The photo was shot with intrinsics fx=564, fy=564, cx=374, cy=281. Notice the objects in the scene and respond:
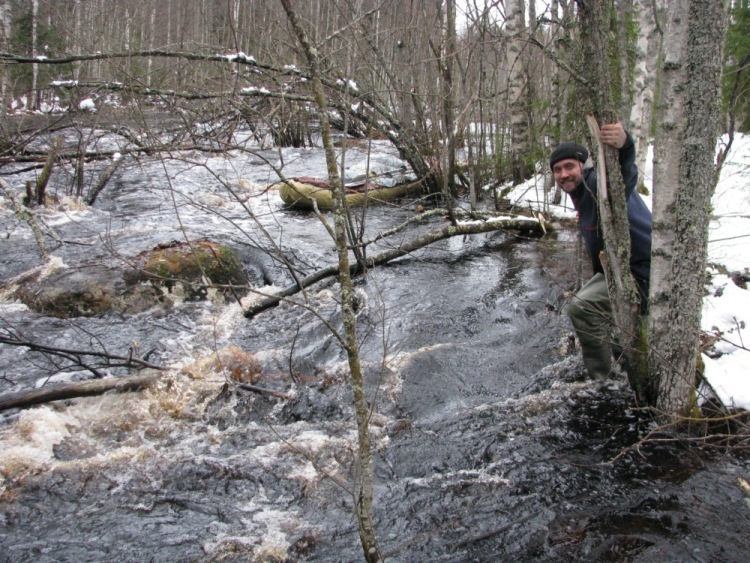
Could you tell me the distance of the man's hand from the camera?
3260 millimetres

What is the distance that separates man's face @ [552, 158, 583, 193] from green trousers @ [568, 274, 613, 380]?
74 centimetres

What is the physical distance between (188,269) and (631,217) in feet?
15.1

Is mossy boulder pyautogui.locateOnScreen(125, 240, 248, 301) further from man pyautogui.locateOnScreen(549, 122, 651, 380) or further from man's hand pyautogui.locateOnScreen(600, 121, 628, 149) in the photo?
man's hand pyautogui.locateOnScreen(600, 121, 628, 149)

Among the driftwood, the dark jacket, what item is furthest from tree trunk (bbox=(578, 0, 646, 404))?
the driftwood

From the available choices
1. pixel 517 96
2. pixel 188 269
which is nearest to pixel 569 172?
pixel 188 269

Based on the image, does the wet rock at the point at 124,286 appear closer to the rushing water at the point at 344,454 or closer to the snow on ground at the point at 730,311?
the rushing water at the point at 344,454

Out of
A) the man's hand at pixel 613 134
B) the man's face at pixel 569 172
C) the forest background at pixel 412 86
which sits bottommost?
the man's face at pixel 569 172

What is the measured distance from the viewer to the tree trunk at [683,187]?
9.25 feet

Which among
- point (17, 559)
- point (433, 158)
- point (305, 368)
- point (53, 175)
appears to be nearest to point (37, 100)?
point (53, 175)

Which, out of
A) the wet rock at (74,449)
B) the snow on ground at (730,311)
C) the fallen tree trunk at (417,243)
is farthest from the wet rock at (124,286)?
the snow on ground at (730,311)

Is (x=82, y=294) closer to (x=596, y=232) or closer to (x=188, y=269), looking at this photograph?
(x=188, y=269)

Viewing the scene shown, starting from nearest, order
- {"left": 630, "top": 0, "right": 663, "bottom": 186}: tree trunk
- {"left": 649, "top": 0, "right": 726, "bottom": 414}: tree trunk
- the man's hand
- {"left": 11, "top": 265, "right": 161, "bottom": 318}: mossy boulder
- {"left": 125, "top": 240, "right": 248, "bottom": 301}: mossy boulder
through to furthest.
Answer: {"left": 649, "top": 0, "right": 726, "bottom": 414}: tree trunk
the man's hand
{"left": 11, "top": 265, "right": 161, "bottom": 318}: mossy boulder
{"left": 125, "top": 240, "right": 248, "bottom": 301}: mossy boulder
{"left": 630, "top": 0, "right": 663, "bottom": 186}: tree trunk

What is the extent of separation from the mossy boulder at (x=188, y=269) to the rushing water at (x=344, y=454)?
1.07 ft

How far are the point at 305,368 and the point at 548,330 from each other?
2.37 metres
